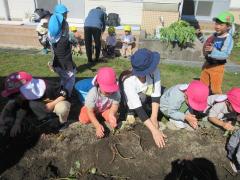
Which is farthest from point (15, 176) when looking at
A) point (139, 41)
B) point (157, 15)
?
point (157, 15)

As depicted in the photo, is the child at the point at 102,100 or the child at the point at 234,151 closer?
the child at the point at 234,151

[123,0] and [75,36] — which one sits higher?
[123,0]

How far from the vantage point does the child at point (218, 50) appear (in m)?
4.75

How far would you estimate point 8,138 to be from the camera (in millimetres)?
3482

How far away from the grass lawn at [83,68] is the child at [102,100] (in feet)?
8.78

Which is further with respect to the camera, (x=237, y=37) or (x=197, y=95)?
(x=237, y=37)

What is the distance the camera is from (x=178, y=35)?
25.0 feet

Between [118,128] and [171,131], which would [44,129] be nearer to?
[118,128]

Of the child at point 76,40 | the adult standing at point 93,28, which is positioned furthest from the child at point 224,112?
the child at point 76,40

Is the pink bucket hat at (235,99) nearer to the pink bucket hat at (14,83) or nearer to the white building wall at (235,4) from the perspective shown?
the pink bucket hat at (14,83)

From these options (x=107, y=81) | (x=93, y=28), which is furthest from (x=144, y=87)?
(x=93, y=28)

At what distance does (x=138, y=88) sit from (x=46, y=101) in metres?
1.29

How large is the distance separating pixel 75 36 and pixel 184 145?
5892mm

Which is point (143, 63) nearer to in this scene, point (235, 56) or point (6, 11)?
point (235, 56)
